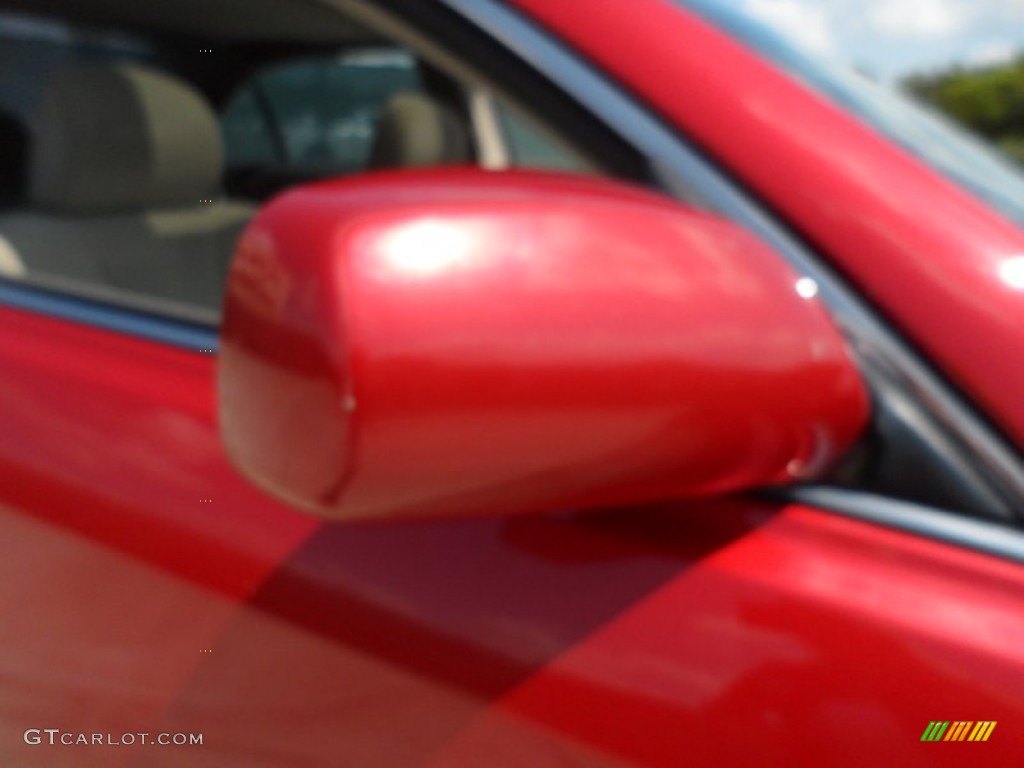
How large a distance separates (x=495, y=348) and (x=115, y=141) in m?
1.43

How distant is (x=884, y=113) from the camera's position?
37.5 inches

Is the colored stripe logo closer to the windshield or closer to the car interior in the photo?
the windshield

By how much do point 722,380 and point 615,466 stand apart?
9 cm

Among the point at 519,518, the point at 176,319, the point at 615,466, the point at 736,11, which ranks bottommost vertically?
the point at 176,319

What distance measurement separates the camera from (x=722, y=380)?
70cm

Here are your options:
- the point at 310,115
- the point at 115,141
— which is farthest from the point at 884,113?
the point at 310,115

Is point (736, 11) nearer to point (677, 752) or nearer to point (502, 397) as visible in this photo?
point (502, 397)

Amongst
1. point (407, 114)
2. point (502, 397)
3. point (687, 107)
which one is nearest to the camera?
point (502, 397)

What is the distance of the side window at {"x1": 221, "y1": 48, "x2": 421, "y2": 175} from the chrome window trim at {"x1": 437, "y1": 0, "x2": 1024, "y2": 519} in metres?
1.74

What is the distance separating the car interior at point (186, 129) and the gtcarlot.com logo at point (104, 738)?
1.44 ft

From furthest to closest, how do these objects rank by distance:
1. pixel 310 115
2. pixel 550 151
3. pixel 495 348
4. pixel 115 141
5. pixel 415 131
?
pixel 310 115, pixel 415 131, pixel 115 141, pixel 550 151, pixel 495 348

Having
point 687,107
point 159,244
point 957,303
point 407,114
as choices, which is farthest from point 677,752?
point 407,114

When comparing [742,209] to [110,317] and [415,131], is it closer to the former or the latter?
[110,317]

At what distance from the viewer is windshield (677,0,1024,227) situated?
2.93 ft
